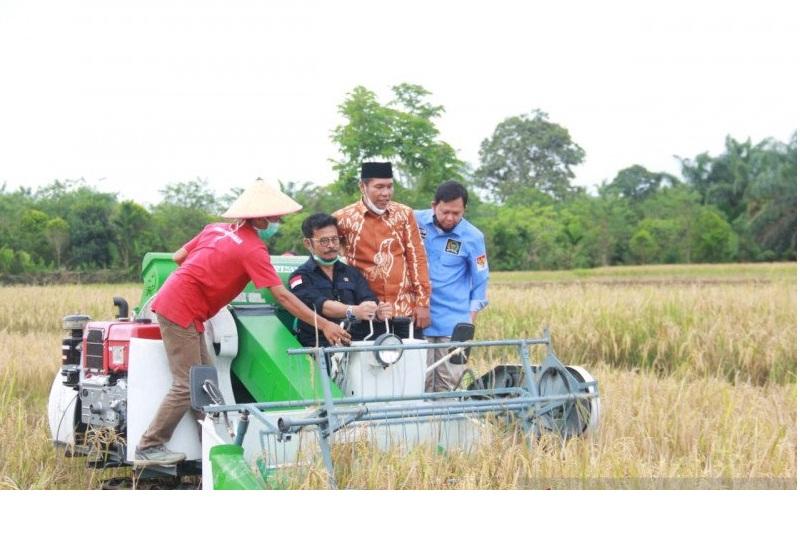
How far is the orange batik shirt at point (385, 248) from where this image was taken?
20.0ft

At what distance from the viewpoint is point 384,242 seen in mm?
6113

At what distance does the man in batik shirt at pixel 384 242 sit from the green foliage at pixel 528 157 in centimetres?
2823

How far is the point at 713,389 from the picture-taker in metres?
7.89

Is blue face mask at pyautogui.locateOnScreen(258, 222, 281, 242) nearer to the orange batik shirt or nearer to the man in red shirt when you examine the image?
the man in red shirt

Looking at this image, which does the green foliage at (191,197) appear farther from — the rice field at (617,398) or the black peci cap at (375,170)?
the black peci cap at (375,170)

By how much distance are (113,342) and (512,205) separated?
88.0ft

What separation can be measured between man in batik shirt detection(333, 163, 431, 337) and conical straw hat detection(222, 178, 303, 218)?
0.64 m

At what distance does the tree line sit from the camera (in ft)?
47.4

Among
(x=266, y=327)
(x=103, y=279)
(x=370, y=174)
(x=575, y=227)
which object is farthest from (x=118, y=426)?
(x=575, y=227)

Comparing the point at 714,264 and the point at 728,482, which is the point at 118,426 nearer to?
the point at 728,482

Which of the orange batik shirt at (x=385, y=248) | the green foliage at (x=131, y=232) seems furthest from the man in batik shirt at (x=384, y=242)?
the green foliage at (x=131, y=232)

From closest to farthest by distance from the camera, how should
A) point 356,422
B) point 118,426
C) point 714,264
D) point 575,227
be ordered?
point 356,422 < point 118,426 < point 575,227 < point 714,264

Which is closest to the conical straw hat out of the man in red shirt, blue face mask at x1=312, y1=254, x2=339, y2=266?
the man in red shirt

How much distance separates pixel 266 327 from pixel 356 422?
3.39ft
